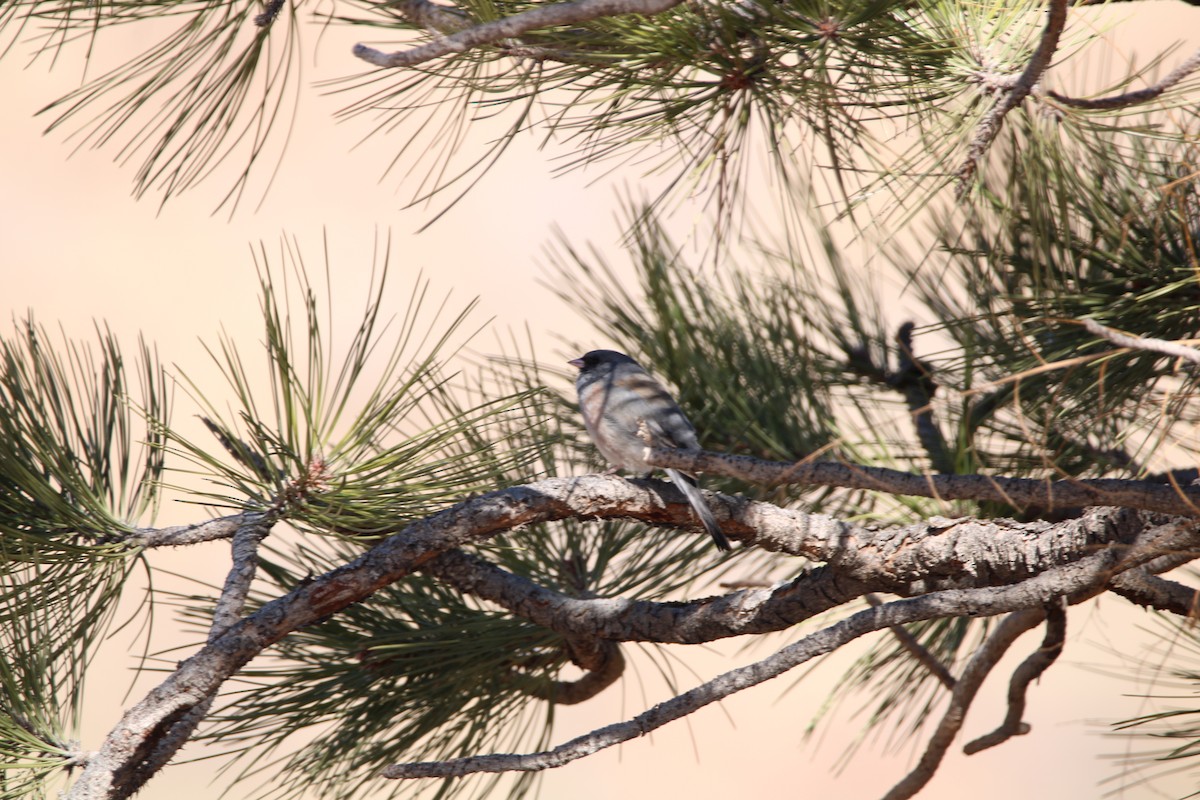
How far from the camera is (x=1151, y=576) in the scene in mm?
825

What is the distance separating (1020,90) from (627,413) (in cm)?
68

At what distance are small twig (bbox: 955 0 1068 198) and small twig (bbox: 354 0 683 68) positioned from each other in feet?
1.07

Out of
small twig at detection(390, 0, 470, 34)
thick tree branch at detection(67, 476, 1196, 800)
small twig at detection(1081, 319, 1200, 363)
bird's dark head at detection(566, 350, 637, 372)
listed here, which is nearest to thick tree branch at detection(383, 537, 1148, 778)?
thick tree branch at detection(67, 476, 1196, 800)

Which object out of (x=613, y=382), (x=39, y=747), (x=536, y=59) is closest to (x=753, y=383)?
(x=613, y=382)

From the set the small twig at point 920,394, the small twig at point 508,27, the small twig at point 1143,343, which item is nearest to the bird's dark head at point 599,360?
the small twig at point 920,394

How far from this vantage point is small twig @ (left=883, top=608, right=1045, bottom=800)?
1.06 m

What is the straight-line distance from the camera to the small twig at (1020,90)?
740 mm

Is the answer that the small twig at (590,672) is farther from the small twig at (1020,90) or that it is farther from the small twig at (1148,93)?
the small twig at (1148,93)

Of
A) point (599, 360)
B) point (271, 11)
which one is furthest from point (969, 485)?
point (599, 360)

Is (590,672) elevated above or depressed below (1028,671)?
above

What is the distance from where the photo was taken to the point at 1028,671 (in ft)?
3.57

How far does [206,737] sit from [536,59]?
2.43ft

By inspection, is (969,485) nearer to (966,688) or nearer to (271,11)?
(966,688)

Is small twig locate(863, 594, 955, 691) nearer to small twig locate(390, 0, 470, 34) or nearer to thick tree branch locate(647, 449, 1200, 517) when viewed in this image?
thick tree branch locate(647, 449, 1200, 517)
